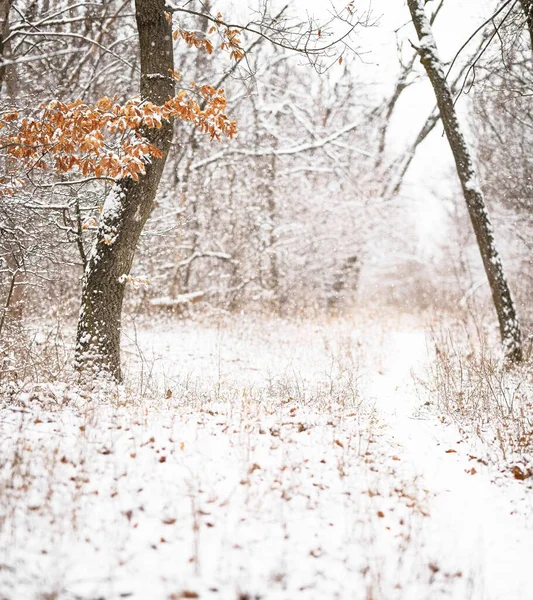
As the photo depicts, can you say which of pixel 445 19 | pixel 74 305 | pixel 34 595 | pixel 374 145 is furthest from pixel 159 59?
pixel 374 145

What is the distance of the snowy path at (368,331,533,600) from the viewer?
3178 mm

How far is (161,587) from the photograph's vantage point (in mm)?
2697

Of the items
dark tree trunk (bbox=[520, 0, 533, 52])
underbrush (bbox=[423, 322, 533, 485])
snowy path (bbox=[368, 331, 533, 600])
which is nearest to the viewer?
snowy path (bbox=[368, 331, 533, 600])

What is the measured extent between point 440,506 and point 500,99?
953 centimetres

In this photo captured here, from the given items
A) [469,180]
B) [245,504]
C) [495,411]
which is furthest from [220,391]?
[469,180]

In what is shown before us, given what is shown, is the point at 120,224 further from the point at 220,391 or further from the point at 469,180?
the point at 469,180

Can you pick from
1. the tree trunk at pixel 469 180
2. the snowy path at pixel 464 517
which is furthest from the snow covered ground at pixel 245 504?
the tree trunk at pixel 469 180

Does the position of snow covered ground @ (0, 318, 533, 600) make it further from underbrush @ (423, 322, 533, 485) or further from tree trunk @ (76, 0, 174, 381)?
tree trunk @ (76, 0, 174, 381)

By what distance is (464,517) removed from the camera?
385 centimetres

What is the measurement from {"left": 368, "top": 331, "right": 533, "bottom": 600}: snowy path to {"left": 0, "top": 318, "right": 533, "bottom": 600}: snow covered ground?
0.01 m

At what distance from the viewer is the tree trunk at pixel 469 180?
7.88 m

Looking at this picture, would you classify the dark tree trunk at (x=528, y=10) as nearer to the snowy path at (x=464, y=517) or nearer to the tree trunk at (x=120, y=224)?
the tree trunk at (x=120, y=224)

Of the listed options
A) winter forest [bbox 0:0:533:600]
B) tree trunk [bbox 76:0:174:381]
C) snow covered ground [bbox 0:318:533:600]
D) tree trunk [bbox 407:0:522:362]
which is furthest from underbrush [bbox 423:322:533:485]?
tree trunk [bbox 76:0:174:381]

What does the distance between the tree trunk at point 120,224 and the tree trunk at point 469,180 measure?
4756 mm
